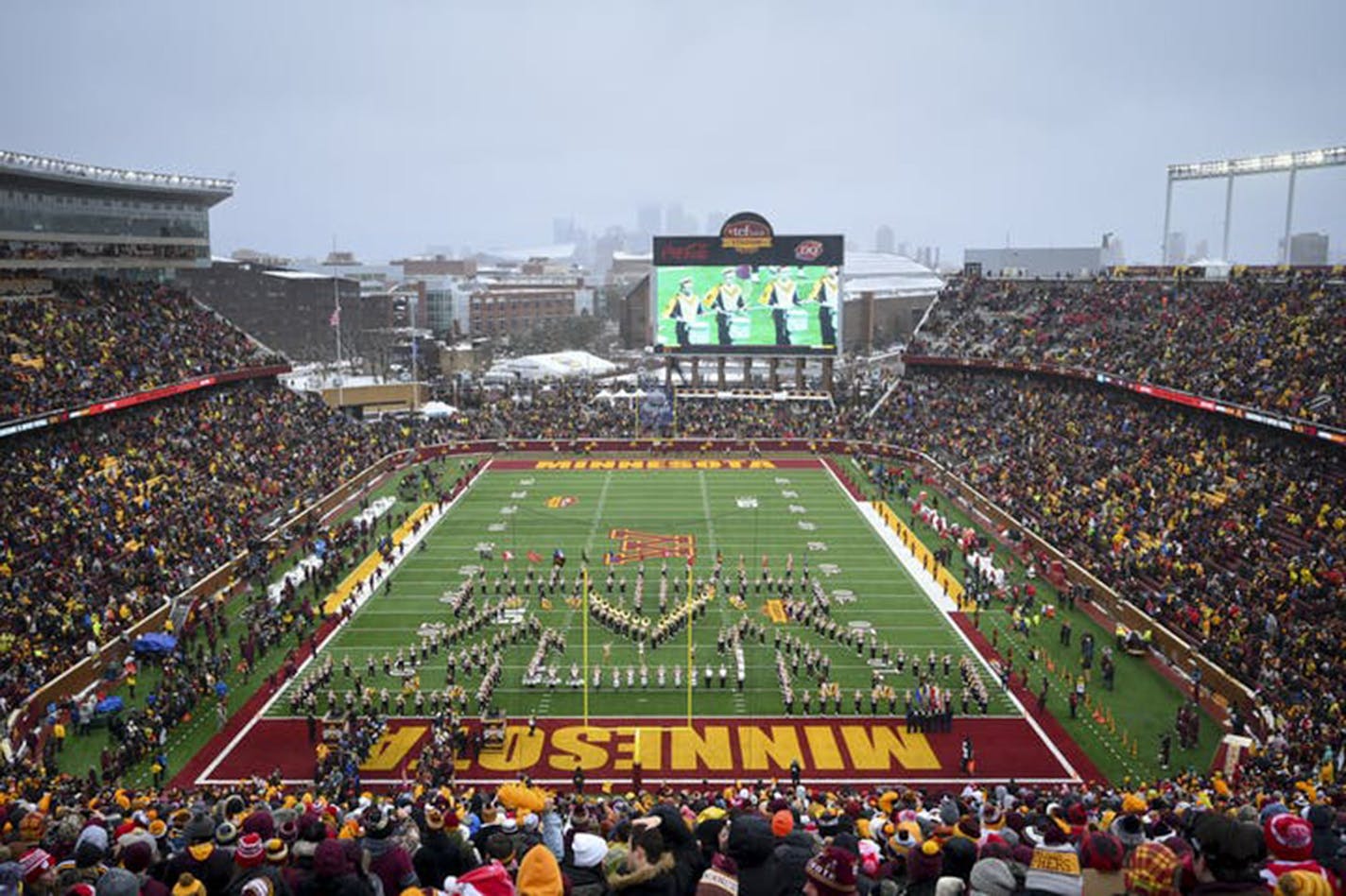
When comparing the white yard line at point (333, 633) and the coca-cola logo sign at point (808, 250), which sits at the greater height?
the coca-cola logo sign at point (808, 250)

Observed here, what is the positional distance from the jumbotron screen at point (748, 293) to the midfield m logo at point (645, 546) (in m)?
20.8

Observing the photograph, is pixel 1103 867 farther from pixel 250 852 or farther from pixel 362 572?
pixel 362 572

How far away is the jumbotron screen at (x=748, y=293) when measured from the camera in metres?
53.1

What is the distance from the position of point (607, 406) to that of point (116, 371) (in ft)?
83.0

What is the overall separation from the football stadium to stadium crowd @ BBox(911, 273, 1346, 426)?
0.84ft

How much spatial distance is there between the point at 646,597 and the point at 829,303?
28719 millimetres

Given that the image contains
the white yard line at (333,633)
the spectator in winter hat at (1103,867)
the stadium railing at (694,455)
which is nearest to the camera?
the spectator in winter hat at (1103,867)

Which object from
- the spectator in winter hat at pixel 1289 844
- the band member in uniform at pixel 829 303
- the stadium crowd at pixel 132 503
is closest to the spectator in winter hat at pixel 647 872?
the spectator in winter hat at pixel 1289 844

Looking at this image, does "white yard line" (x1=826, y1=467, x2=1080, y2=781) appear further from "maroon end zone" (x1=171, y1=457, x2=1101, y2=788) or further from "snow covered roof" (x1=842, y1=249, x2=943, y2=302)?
"snow covered roof" (x1=842, y1=249, x2=943, y2=302)

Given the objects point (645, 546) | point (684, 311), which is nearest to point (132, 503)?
point (645, 546)

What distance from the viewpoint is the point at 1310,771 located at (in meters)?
16.4

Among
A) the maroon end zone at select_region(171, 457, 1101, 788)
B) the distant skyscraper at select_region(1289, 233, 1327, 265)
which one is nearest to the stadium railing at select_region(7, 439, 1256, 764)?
the maroon end zone at select_region(171, 457, 1101, 788)

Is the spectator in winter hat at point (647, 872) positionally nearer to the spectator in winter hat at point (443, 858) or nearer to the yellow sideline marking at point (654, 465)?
the spectator in winter hat at point (443, 858)

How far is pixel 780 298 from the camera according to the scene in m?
53.7
